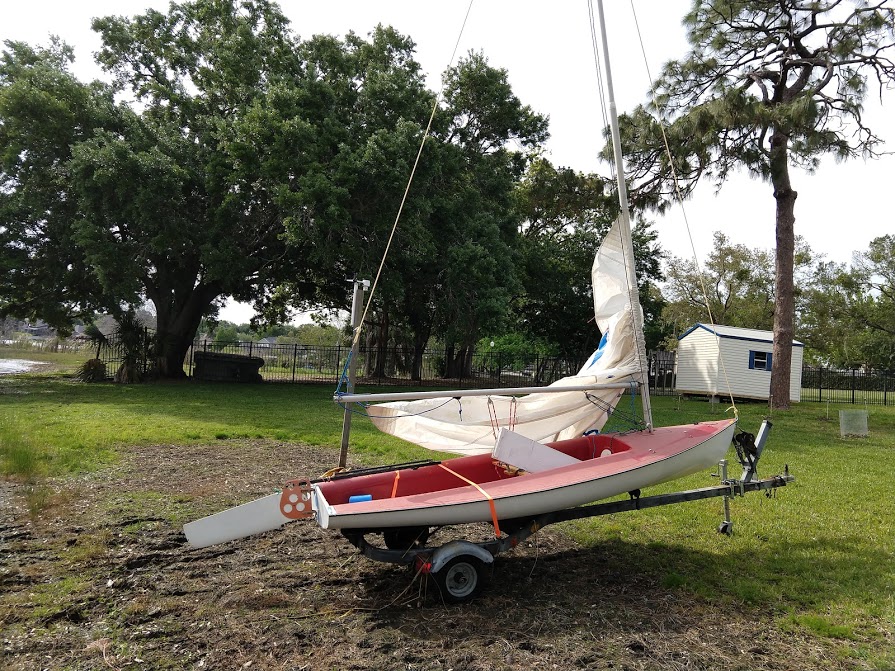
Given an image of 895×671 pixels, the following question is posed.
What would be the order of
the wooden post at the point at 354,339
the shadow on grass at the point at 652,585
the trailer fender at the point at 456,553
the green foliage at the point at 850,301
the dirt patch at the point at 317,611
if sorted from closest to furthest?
1. the dirt patch at the point at 317,611
2. the shadow on grass at the point at 652,585
3. the trailer fender at the point at 456,553
4. the wooden post at the point at 354,339
5. the green foliage at the point at 850,301

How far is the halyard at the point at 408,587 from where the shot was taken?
11.2 ft

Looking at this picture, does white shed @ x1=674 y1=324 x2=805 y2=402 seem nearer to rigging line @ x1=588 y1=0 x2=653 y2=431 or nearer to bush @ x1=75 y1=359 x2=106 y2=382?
rigging line @ x1=588 y1=0 x2=653 y2=431

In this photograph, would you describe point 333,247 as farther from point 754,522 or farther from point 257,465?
point 754,522

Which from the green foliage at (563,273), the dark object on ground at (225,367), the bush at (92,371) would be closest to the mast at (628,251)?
the green foliage at (563,273)

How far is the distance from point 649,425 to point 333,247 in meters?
13.3

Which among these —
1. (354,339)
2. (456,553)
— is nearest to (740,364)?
(354,339)

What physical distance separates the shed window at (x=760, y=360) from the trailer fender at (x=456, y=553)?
Result: 78.0 feet

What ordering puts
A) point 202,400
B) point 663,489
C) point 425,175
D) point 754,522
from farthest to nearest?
point 425,175, point 202,400, point 663,489, point 754,522

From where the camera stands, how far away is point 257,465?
27.5 ft

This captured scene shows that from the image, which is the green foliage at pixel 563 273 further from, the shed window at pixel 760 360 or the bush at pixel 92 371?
the bush at pixel 92 371

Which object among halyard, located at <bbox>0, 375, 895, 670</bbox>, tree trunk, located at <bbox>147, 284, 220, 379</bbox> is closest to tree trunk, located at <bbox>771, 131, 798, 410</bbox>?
halyard, located at <bbox>0, 375, 895, 670</bbox>

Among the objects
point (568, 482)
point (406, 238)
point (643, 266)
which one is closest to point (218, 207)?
point (406, 238)

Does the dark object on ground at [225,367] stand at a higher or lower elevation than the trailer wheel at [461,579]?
higher

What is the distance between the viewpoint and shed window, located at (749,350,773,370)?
24.6m
